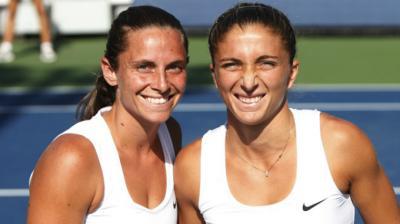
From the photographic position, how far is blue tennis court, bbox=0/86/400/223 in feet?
22.1

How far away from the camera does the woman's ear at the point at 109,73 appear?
3.34 meters

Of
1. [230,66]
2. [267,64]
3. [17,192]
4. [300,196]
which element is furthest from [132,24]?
[17,192]

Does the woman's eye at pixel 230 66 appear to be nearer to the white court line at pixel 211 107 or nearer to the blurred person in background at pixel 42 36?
the white court line at pixel 211 107

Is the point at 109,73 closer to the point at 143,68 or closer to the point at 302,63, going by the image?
the point at 143,68

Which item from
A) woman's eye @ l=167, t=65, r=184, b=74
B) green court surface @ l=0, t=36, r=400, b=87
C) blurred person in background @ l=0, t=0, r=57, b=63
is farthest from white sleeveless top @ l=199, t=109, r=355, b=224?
blurred person in background @ l=0, t=0, r=57, b=63

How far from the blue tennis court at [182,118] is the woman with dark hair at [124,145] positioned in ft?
8.83

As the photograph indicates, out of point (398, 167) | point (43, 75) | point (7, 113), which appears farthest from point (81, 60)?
point (398, 167)

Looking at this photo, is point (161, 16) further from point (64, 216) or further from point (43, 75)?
point (43, 75)

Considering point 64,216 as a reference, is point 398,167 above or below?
below

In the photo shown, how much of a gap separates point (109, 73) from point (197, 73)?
7.44 metres

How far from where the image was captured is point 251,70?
294cm

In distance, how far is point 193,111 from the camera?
29.1ft

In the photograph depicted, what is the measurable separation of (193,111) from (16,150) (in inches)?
78.8

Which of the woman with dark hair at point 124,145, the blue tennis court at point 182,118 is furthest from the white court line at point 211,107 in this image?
the woman with dark hair at point 124,145
